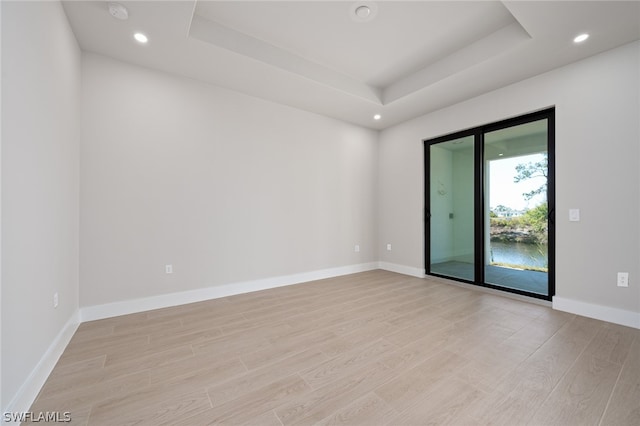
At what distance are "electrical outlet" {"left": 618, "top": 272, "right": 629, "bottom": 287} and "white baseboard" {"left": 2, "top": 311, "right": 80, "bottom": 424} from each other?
15.6 feet

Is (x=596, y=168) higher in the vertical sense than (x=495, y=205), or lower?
higher

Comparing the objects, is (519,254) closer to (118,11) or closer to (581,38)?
(581,38)

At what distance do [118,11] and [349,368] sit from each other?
3392 mm

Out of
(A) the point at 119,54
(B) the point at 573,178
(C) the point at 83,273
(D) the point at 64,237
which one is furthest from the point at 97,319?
(B) the point at 573,178

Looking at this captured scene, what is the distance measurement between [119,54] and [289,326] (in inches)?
132

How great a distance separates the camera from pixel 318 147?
4418mm

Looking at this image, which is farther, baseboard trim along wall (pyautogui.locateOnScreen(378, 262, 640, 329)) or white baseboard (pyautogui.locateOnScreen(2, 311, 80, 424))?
baseboard trim along wall (pyautogui.locateOnScreen(378, 262, 640, 329))

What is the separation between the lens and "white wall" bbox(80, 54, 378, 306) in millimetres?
2721

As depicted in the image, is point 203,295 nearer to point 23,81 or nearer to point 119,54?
point 23,81

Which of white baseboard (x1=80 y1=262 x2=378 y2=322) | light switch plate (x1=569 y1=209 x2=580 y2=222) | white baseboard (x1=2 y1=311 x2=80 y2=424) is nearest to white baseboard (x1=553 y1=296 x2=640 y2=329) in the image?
light switch plate (x1=569 y1=209 x2=580 y2=222)

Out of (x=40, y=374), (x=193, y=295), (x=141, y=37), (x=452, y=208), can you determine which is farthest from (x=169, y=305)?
(x=452, y=208)

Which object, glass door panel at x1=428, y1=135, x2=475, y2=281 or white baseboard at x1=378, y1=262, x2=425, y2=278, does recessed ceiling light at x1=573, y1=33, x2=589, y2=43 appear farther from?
white baseboard at x1=378, y1=262, x2=425, y2=278

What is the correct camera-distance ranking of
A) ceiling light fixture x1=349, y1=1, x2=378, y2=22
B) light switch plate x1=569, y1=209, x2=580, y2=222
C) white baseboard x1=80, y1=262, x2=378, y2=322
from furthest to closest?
1. light switch plate x1=569, y1=209, x2=580, y2=222
2. white baseboard x1=80, y1=262, x2=378, y2=322
3. ceiling light fixture x1=349, y1=1, x2=378, y2=22

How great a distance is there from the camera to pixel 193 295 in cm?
320
